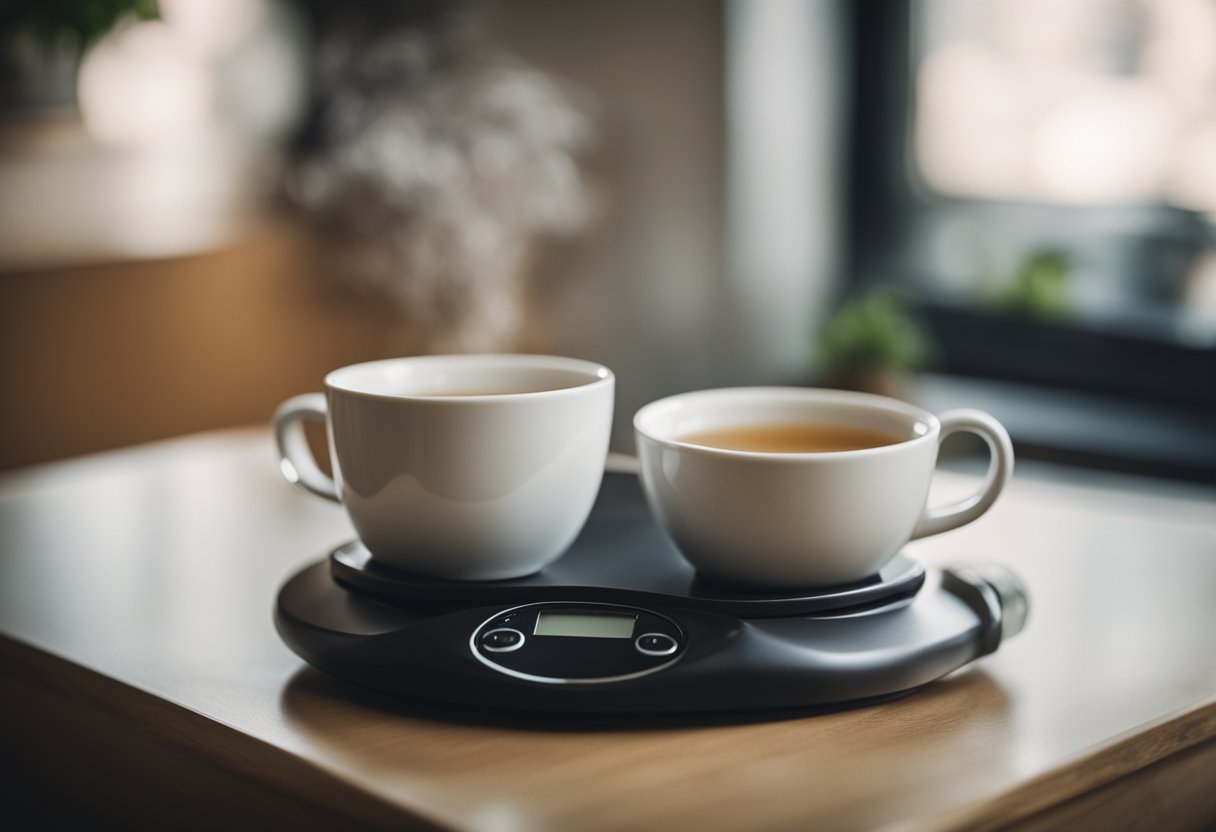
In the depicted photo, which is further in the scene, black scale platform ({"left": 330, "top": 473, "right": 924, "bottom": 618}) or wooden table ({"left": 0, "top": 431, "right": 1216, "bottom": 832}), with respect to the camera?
black scale platform ({"left": 330, "top": 473, "right": 924, "bottom": 618})

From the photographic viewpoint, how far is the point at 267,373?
243 cm

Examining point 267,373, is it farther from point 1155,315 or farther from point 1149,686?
point 1149,686

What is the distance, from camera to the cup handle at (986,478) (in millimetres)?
713

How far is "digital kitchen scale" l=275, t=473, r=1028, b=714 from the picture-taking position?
0.64m

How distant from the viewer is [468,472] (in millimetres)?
686

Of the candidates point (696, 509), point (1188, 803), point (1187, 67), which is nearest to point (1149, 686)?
point (1188, 803)

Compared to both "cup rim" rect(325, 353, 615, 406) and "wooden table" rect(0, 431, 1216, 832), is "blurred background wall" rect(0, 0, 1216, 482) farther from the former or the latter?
"cup rim" rect(325, 353, 615, 406)

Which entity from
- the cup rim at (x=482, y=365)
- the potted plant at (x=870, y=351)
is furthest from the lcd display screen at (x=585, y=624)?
the potted plant at (x=870, y=351)

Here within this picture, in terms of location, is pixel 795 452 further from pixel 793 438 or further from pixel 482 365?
pixel 482 365

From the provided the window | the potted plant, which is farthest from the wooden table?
the window

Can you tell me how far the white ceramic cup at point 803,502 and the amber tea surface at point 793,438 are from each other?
24 millimetres

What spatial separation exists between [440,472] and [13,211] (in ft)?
5.94

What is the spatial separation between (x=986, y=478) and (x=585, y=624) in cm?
24

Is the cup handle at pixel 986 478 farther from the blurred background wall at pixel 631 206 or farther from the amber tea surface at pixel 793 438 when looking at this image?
the blurred background wall at pixel 631 206
